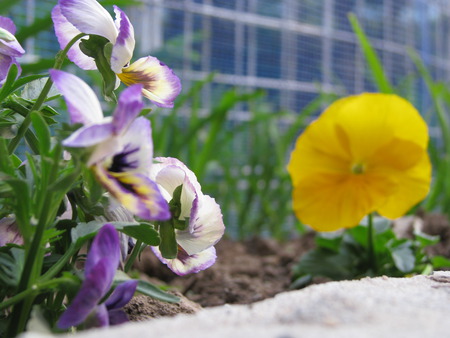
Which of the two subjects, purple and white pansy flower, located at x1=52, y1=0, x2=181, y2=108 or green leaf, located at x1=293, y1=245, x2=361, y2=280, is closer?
purple and white pansy flower, located at x1=52, y1=0, x2=181, y2=108

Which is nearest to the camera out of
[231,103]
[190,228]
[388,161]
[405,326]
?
[405,326]

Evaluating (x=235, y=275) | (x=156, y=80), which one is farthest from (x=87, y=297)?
(x=235, y=275)

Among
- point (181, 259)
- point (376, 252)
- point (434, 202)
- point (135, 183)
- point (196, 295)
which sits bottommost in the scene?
point (434, 202)

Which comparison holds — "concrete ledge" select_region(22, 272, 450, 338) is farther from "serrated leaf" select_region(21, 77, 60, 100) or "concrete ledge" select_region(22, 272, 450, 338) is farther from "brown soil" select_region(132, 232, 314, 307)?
"brown soil" select_region(132, 232, 314, 307)

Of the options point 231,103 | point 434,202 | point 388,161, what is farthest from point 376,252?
point 434,202

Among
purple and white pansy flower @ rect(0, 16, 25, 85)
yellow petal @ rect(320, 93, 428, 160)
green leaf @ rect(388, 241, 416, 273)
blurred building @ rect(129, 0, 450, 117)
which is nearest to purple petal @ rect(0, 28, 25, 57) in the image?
purple and white pansy flower @ rect(0, 16, 25, 85)

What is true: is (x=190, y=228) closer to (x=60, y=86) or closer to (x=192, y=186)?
(x=192, y=186)
